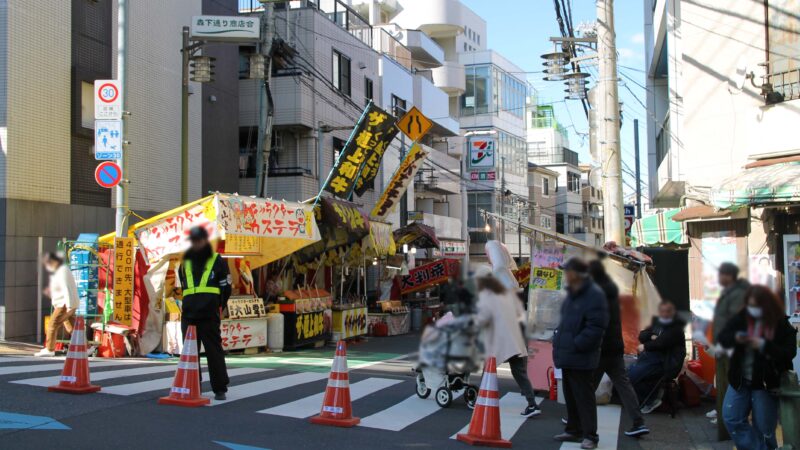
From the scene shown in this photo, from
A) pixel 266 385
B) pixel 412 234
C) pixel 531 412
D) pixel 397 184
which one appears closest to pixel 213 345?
pixel 266 385

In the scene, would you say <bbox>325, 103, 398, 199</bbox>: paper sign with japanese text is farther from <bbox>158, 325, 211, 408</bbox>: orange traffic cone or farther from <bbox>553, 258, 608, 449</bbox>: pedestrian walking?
<bbox>553, 258, 608, 449</bbox>: pedestrian walking

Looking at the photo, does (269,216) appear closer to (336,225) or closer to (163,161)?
(336,225)

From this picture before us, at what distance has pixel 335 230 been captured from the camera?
19.2 metres

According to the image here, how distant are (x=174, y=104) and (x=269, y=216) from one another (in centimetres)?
709

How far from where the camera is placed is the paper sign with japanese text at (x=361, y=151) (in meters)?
19.1

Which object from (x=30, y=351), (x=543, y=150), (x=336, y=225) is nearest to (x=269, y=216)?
(x=336, y=225)

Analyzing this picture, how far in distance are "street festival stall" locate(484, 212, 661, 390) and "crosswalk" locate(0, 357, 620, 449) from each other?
8.48ft

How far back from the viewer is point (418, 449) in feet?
24.0

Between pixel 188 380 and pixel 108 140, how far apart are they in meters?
3.39

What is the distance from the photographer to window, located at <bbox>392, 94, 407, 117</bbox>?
110ft

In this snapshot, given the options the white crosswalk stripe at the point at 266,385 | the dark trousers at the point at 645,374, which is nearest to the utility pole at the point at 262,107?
the white crosswalk stripe at the point at 266,385

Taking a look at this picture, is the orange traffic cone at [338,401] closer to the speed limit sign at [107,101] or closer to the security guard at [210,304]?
the security guard at [210,304]

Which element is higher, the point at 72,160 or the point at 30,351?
the point at 72,160

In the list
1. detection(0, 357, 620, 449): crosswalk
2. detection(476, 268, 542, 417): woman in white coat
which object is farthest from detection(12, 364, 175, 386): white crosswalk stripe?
detection(476, 268, 542, 417): woman in white coat
